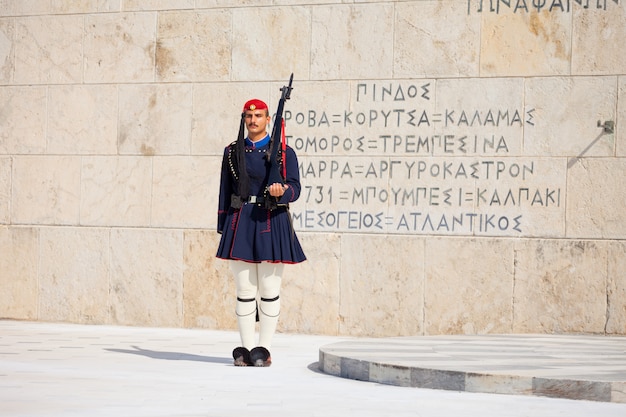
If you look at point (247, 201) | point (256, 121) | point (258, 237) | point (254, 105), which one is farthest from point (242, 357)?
point (254, 105)

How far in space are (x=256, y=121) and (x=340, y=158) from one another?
3035 millimetres

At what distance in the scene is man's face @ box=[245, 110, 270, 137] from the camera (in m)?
9.41

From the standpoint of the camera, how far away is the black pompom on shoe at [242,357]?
927cm

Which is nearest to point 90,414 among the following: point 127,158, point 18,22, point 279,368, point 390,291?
point 279,368

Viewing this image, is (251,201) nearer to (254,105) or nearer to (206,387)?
(254,105)

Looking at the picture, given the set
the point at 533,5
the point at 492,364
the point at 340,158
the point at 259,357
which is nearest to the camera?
the point at 492,364

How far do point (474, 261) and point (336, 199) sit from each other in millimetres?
1548

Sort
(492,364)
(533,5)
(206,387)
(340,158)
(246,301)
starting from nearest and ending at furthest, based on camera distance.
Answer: (206,387) → (492,364) → (246,301) → (533,5) → (340,158)

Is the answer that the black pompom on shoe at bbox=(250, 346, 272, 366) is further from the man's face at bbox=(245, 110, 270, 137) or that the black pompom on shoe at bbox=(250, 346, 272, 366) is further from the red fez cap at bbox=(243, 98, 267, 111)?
the red fez cap at bbox=(243, 98, 267, 111)

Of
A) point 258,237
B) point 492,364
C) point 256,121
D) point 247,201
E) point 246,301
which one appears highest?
point 256,121

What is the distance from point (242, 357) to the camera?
927 centimetres

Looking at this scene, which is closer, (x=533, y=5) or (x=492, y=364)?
(x=492, y=364)

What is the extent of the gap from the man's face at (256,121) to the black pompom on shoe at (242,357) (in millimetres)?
1673

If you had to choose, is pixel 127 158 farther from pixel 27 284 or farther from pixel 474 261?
pixel 474 261
